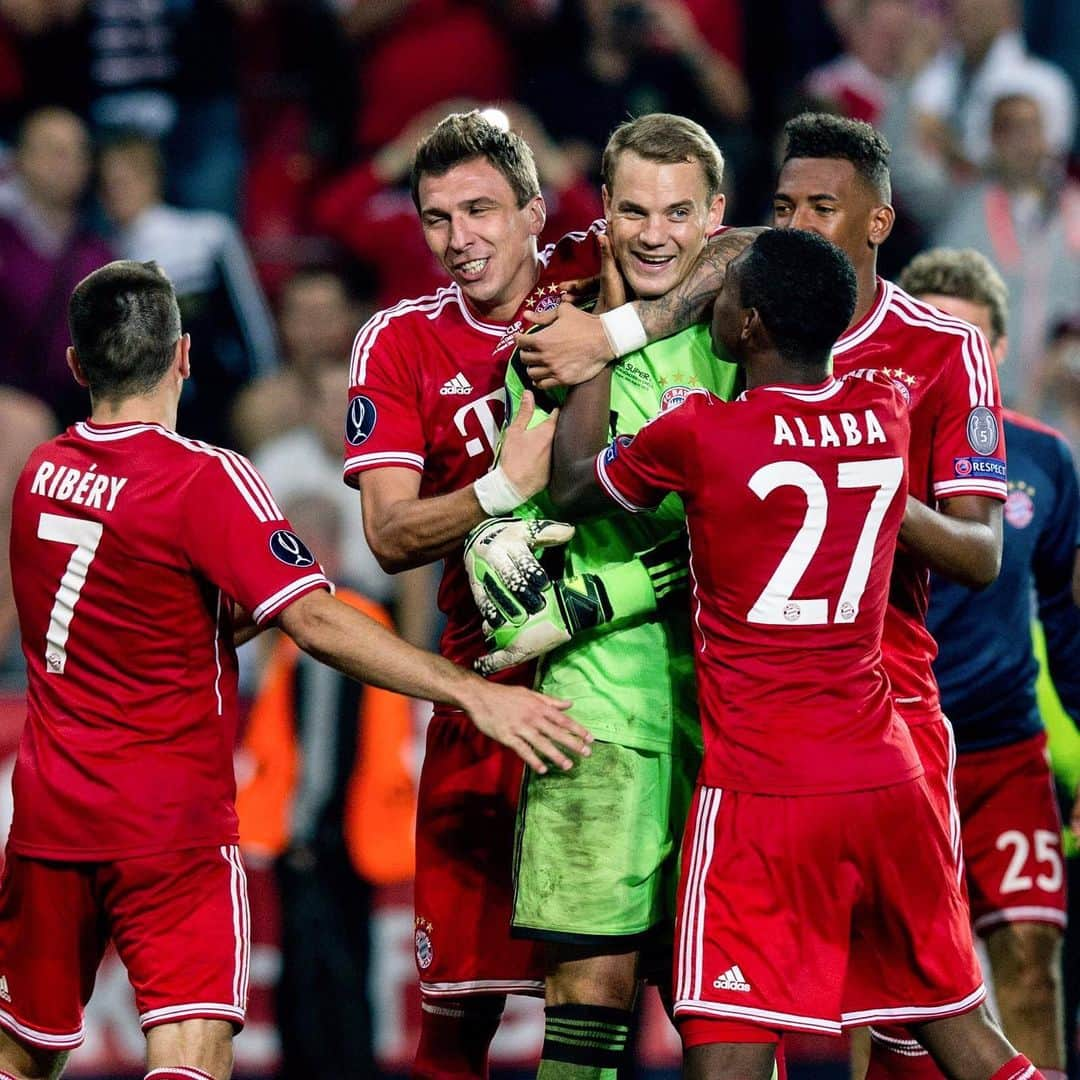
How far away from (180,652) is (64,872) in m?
0.61

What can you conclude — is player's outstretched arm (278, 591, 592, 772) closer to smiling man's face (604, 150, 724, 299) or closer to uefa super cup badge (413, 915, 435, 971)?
uefa super cup badge (413, 915, 435, 971)

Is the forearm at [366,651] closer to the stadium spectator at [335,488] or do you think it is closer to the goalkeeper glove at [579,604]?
the goalkeeper glove at [579,604]

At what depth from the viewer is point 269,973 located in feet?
25.9

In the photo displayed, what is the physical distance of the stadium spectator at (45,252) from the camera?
920 cm

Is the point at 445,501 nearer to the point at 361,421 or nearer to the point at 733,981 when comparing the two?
the point at 361,421

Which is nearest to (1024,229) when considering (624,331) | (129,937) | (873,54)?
(873,54)

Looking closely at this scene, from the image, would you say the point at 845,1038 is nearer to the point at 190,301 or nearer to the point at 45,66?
the point at 190,301

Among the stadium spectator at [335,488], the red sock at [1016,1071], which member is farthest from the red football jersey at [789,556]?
the stadium spectator at [335,488]

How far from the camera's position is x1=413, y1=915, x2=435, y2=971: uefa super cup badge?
16.5 feet

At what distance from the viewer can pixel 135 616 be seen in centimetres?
441

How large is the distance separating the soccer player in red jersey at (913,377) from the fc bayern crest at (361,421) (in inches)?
37.3

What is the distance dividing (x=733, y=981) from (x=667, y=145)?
1990 millimetres

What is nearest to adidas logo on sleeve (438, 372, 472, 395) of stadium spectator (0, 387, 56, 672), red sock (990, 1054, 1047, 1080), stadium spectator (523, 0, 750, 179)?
red sock (990, 1054, 1047, 1080)

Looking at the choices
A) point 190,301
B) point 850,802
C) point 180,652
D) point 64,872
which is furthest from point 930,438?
point 190,301
